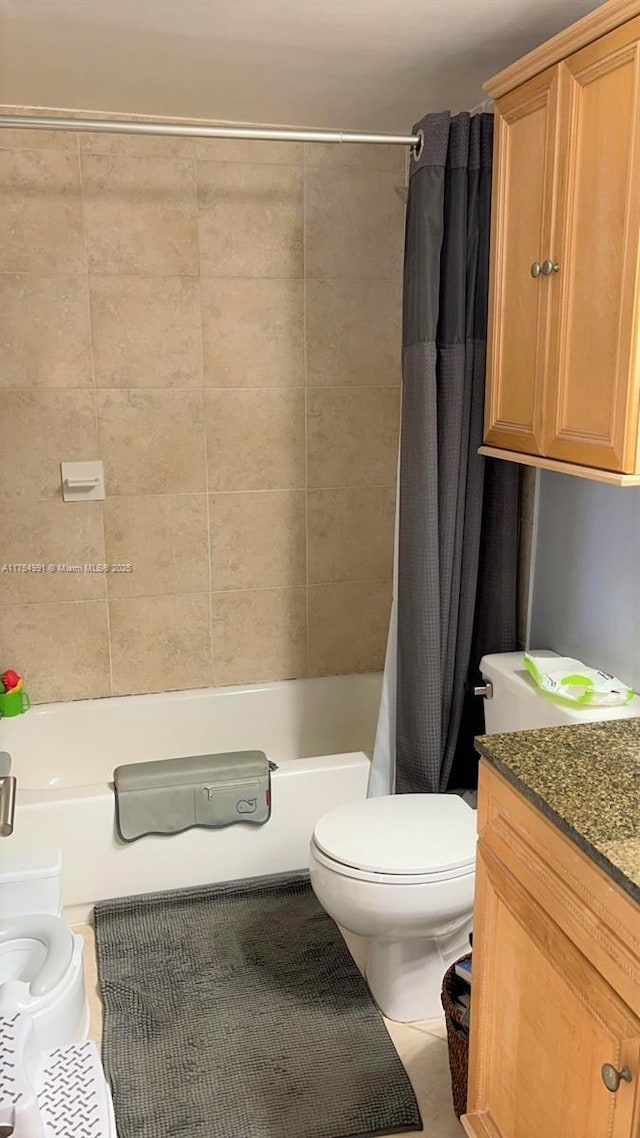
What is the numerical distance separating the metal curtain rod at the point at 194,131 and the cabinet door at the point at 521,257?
325mm

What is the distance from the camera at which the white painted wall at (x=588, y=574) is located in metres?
2.06

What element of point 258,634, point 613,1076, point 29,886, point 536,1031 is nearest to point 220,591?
point 258,634

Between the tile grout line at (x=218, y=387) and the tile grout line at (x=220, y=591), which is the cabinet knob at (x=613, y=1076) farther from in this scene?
the tile grout line at (x=218, y=387)

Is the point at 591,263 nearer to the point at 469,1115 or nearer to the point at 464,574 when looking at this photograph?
the point at 464,574

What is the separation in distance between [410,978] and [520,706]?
2.25ft

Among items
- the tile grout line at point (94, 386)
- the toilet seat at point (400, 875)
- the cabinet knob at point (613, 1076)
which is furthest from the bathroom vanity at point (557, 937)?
the tile grout line at point (94, 386)

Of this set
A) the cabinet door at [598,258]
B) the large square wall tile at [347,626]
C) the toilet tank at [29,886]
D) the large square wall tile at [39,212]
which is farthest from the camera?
the large square wall tile at [347,626]

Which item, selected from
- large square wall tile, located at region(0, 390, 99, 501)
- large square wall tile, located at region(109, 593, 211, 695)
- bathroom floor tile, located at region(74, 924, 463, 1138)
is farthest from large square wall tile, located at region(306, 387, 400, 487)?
bathroom floor tile, located at region(74, 924, 463, 1138)

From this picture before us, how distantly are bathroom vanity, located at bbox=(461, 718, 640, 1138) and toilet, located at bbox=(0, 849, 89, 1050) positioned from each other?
2.88 ft

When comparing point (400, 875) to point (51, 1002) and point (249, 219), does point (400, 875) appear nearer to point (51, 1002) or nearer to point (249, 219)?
point (51, 1002)

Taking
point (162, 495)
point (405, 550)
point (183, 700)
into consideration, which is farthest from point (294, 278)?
point (183, 700)

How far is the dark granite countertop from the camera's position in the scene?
1.25 metres

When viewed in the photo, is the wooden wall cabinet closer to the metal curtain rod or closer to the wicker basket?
the metal curtain rod

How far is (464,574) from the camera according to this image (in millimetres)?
2467
